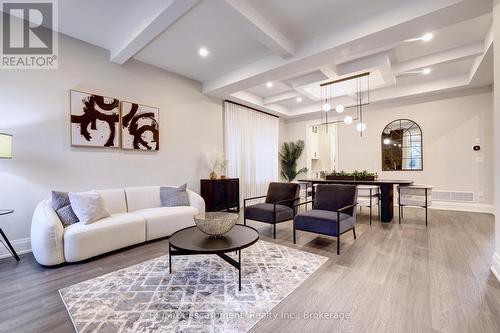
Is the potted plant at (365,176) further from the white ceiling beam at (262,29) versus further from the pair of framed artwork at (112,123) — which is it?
the pair of framed artwork at (112,123)

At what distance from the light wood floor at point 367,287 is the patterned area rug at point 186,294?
129 millimetres

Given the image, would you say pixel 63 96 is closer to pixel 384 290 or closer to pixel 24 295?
pixel 24 295

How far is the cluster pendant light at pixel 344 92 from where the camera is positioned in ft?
16.0

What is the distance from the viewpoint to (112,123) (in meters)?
3.93

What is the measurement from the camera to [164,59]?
425 cm

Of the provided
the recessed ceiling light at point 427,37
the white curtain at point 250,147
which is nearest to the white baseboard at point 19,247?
the white curtain at point 250,147

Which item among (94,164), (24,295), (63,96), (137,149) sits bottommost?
(24,295)

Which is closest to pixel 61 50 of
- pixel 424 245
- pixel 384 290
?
pixel 384 290

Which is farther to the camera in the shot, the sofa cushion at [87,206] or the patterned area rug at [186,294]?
the sofa cushion at [87,206]

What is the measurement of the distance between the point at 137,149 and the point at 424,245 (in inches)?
197

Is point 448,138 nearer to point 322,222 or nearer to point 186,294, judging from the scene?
point 322,222

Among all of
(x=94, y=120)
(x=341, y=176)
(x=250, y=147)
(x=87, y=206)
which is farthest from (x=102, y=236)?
(x=341, y=176)

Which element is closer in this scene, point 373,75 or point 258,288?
point 258,288

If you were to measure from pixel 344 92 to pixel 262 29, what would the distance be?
3680 mm
